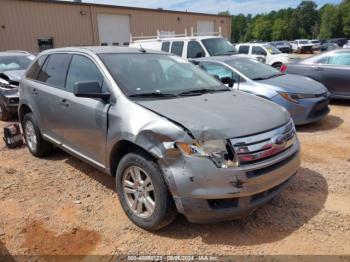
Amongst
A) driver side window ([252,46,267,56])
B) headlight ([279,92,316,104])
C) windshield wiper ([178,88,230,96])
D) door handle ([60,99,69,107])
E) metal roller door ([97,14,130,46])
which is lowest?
headlight ([279,92,316,104])

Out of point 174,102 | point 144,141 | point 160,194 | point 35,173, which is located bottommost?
point 35,173

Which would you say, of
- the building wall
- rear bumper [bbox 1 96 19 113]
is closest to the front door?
rear bumper [bbox 1 96 19 113]

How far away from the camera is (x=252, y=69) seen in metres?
7.14

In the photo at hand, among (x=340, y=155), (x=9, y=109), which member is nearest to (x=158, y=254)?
(x=340, y=155)

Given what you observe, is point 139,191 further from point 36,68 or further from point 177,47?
point 177,47

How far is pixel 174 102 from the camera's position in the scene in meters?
3.22

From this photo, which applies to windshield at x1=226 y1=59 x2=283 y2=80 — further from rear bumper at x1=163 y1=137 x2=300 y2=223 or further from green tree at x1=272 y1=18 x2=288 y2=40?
green tree at x1=272 y1=18 x2=288 y2=40

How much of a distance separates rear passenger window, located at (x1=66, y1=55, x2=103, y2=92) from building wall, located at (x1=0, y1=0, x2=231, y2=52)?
16673 mm

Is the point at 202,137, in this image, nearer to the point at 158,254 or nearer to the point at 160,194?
the point at 160,194

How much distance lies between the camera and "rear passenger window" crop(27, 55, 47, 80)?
4.85 m

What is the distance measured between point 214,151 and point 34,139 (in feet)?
11.5

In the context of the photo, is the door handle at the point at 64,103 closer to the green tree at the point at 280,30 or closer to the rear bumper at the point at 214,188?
the rear bumper at the point at 214,188

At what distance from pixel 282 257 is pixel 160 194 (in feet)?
3.75

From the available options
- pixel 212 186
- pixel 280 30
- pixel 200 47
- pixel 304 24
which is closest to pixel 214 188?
pixel 212 186
